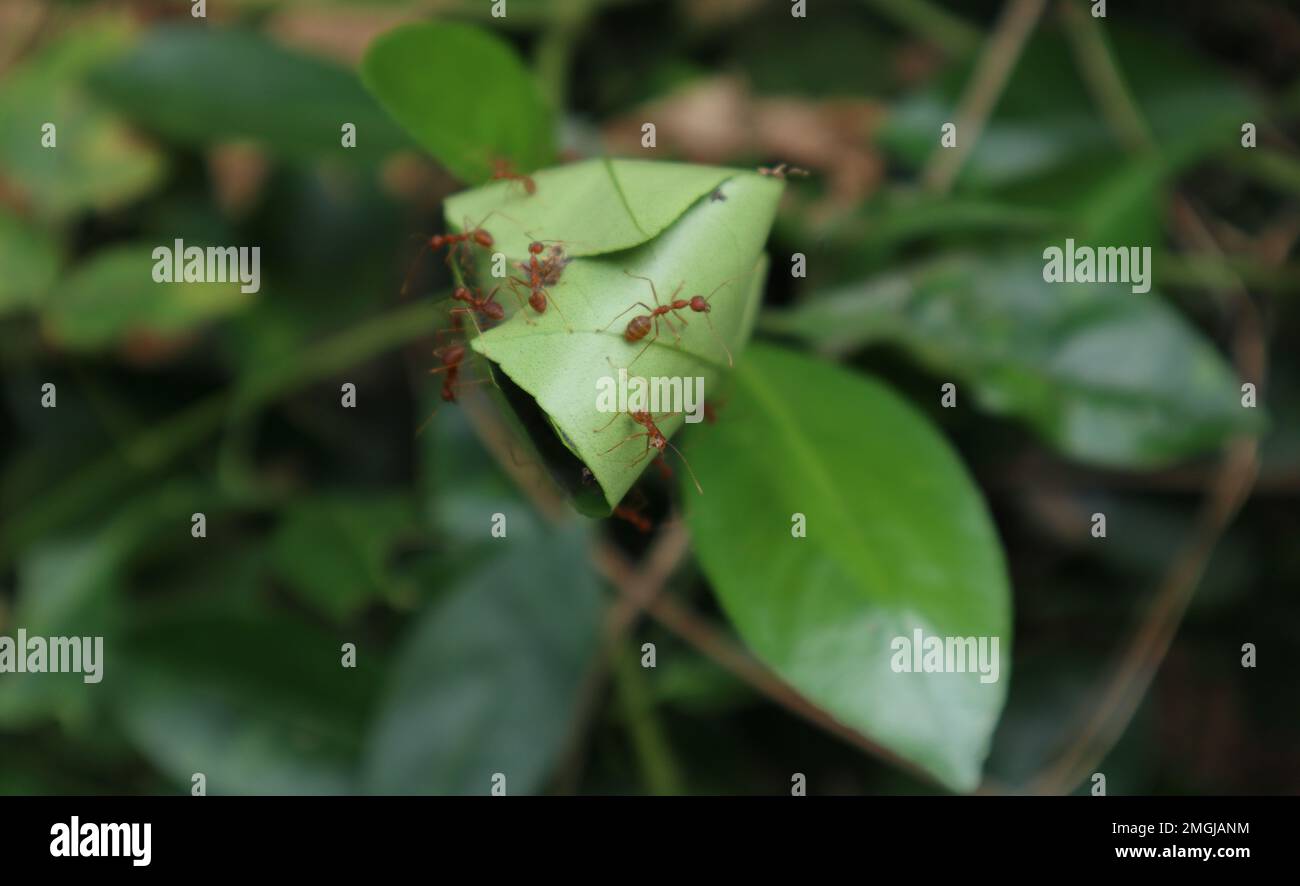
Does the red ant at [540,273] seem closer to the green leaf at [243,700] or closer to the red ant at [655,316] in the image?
the red ant at [655,316]

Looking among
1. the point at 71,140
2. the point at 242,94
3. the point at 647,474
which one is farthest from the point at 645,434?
the point at 71,140

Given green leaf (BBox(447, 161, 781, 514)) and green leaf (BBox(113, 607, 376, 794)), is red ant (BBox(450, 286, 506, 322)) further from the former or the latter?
green leaf (BBox(113, 607, 376, 794))

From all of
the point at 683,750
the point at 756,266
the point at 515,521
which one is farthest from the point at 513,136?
the point at 683,750

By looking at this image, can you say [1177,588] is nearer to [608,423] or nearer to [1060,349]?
[1060,349]
